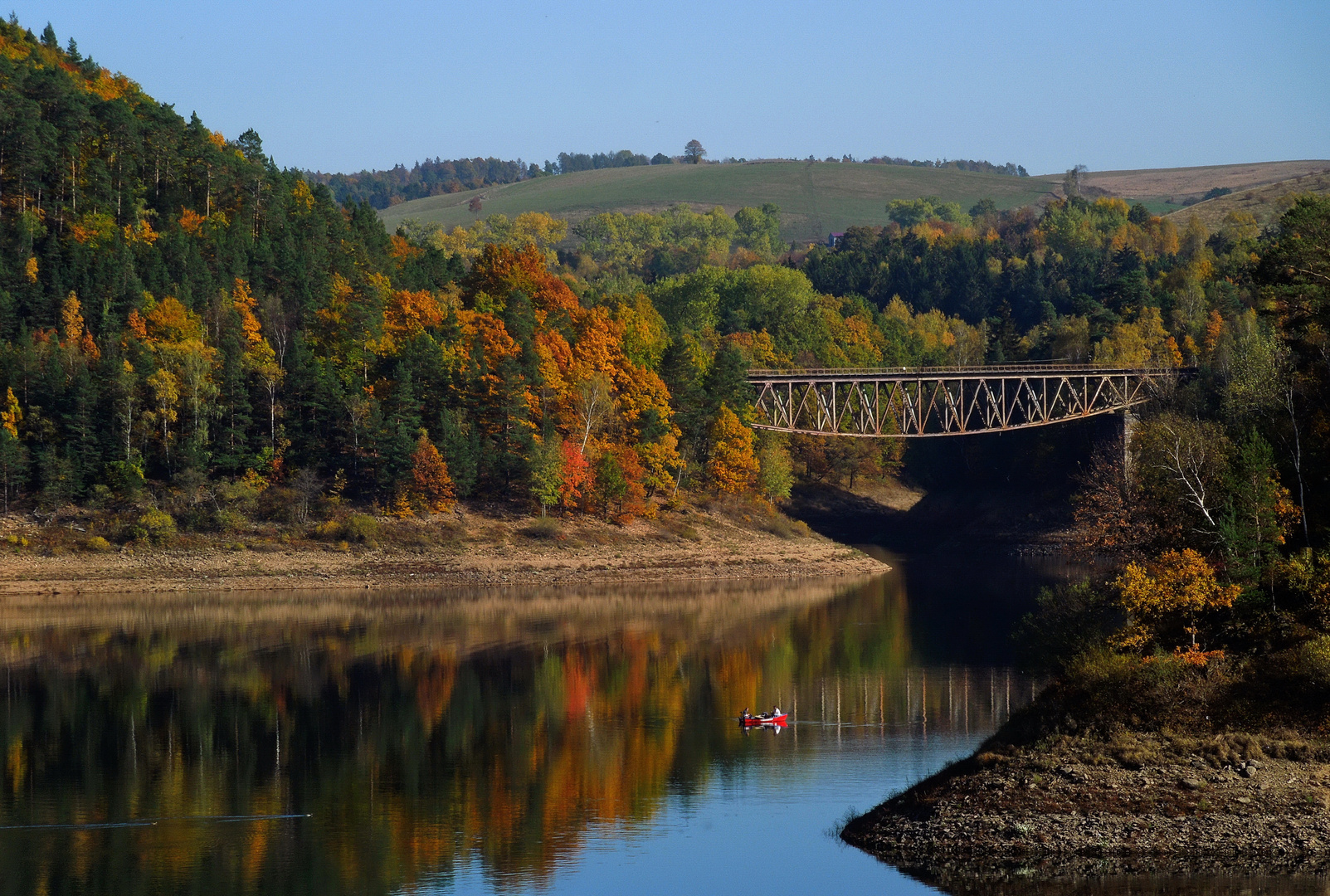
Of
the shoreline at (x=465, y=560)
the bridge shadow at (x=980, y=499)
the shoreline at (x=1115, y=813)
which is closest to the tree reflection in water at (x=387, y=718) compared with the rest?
the shoreline at (x=465, y=560)

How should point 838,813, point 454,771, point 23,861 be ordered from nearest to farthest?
point 23,861 < point 838,813 < point 454,771

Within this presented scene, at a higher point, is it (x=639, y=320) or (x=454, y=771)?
(x=639, y=320)

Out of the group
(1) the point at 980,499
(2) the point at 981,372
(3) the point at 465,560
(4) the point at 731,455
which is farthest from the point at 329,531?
(1) the point at 980,499

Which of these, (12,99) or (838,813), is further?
(12,99)

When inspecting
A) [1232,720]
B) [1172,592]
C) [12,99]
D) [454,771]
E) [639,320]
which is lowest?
[454,771]

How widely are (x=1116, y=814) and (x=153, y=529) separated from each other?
246 ft

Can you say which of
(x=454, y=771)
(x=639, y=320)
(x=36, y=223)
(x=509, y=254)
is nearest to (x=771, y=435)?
(x=639, y=320)

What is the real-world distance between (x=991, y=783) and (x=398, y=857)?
14226 mm

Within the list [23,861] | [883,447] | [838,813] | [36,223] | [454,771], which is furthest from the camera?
[883,447]

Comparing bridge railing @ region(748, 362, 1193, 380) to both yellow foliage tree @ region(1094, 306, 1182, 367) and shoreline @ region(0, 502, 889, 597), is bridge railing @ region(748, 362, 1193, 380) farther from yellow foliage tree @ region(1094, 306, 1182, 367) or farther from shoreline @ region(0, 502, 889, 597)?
shoreline @ region(0, 502, 889, 597)

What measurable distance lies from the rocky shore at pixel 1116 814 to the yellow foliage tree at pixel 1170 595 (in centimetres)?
441

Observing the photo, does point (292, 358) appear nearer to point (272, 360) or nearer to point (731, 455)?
point (272, 360)

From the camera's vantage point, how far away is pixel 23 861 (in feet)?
114

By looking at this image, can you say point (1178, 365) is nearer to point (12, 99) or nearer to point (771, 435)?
point (771, 435)
